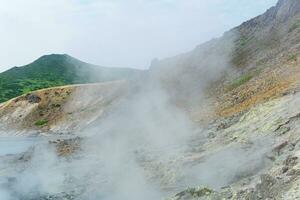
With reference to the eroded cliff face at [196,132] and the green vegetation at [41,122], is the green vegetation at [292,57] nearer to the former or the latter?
the eroded cliff face at [196,132]

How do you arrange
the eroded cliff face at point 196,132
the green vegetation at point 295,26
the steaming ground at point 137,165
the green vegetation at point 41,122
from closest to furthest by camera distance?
1. the eroded cliff face at point 196,132
2. the steaming ground at point 137,165
3. the green vegetation at point 295,26
4. the green vegetation at point 41,122

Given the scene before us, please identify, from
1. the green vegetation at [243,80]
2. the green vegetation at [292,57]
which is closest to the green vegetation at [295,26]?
the green vegetation at [243,80]

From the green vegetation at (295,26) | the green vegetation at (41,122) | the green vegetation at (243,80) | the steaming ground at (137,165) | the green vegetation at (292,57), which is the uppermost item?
the green vegetation at (295,26)

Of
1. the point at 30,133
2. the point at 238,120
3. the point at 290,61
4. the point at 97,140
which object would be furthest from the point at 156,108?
the point at 30,133

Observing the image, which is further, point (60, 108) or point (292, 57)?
point (60, 108)

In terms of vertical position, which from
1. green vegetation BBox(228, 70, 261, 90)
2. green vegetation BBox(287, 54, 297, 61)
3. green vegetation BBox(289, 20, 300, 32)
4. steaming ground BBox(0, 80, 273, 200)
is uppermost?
green vegetation BBox(289, 20, 300, 32)

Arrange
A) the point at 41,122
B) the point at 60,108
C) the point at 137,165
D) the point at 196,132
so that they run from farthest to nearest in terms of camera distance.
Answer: the point at 60,108 → the point at 41,122 → the point at 196,132 → the point at 137,165

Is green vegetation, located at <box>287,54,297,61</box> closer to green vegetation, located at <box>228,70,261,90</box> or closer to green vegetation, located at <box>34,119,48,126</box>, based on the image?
green vegetation, located at <box>228,70,261,90</box>

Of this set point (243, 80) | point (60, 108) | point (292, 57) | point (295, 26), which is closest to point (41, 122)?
point (60, 108)

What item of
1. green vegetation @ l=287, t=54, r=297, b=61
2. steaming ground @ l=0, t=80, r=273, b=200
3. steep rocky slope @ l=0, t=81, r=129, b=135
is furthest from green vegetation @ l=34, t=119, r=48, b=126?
green vegetation @ l=287, t=54, r=297, b=61

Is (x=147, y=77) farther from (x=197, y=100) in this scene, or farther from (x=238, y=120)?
(x=238, y=120)

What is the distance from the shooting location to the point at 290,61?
62.3 m

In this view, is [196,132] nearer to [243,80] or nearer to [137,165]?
[137,165]

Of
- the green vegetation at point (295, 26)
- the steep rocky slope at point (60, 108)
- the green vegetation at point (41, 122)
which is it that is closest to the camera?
the green vegetation at point (295, 26)
